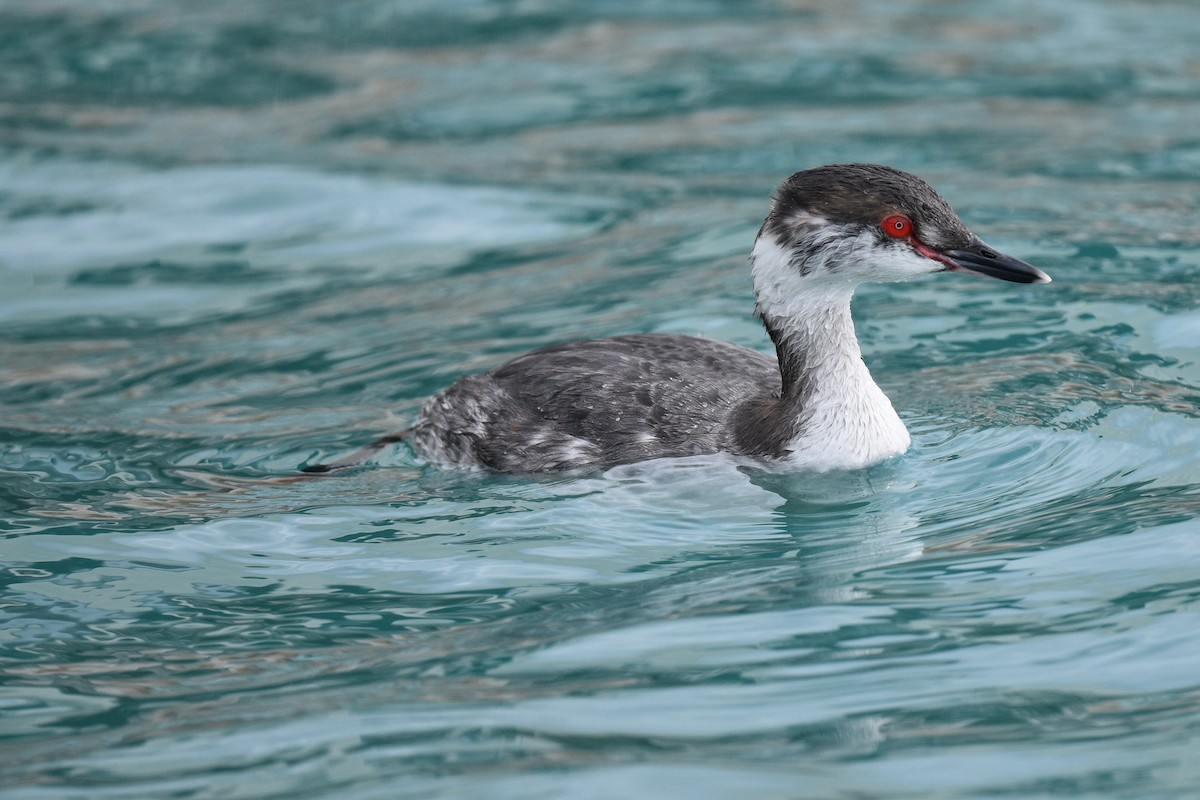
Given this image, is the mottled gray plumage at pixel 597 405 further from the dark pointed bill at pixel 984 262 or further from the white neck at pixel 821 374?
the dark pointed bill at pixel 984 262

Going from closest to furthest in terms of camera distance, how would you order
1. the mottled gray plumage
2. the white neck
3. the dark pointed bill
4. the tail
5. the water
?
the water
the dark pointed bill
the white neck
the mottled gray plumage
the tail

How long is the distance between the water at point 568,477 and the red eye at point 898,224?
1003 millimetres

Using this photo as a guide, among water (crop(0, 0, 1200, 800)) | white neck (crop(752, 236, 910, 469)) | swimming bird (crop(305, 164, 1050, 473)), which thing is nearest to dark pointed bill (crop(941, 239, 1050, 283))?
swimming bird (crop(305, 164, 1050, 473))

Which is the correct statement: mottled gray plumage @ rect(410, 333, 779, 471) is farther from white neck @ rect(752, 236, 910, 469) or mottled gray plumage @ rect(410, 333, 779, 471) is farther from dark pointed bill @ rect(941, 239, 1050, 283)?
dark pointed bill @ rect(941, 239, 1050, 283)

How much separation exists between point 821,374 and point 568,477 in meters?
1.15

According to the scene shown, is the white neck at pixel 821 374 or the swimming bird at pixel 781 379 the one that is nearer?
the swimming bird at pixel 781 379

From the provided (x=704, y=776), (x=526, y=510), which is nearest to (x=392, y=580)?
(x=526, y=510)

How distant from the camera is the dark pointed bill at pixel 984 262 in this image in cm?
669

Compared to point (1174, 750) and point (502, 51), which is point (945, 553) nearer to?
point (1174, 750)

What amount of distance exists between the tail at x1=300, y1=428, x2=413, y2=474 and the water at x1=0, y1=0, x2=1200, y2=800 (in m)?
0.12

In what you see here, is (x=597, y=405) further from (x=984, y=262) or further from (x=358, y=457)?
(x=984, y=262)

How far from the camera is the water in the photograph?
502 centimetres

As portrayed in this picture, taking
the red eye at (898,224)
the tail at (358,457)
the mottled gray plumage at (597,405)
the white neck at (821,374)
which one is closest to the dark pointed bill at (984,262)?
the red eye at (898,224)

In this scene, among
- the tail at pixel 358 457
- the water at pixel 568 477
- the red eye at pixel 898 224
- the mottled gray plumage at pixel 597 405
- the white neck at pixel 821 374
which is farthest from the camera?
the tail at pixel 358 457
